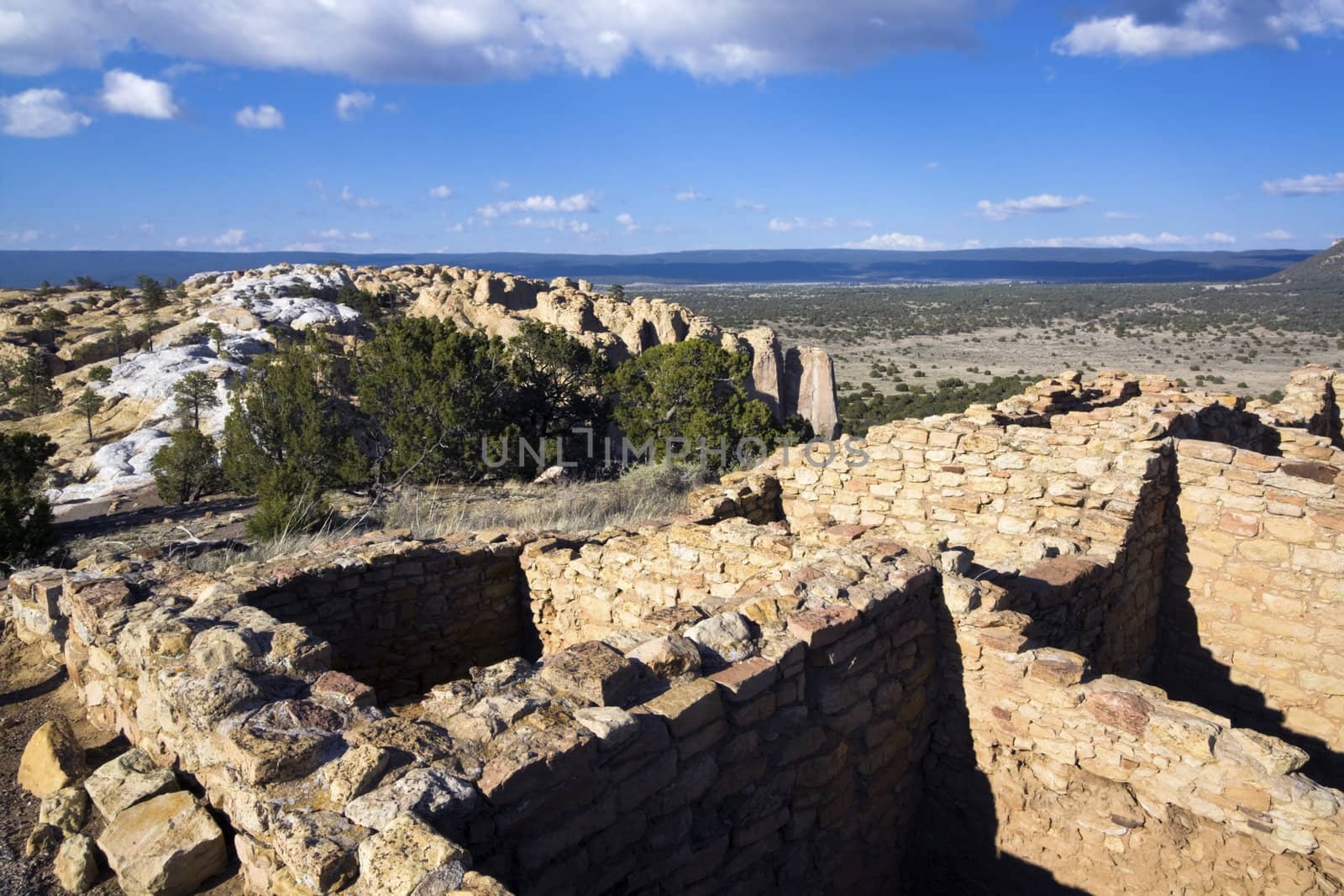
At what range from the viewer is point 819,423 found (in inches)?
1149

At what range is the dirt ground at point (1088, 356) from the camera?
3997 cm

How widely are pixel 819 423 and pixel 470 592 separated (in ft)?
78.5

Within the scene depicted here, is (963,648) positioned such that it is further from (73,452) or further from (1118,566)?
(73,452)

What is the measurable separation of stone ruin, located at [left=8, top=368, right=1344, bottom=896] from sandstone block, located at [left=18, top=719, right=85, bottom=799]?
26cm

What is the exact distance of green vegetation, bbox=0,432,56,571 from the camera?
1044 cm

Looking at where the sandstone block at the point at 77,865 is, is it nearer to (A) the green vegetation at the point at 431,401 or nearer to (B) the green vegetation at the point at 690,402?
(A) the green vegetation at the point at 431,401

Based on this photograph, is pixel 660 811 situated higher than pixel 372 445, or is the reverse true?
pixel 660 811

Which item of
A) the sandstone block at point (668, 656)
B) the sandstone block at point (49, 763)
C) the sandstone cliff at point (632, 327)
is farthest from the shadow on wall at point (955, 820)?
the sandstone cliff at point (632, 327)

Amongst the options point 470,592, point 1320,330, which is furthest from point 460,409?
point 1320,330

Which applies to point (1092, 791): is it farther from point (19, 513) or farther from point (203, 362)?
point (203, 362)

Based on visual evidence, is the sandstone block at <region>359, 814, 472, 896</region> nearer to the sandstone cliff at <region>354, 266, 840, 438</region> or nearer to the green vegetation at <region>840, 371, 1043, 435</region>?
the sandstone cliff at <region>354, 266, 840, 438</region>

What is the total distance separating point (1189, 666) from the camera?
6.61 meters

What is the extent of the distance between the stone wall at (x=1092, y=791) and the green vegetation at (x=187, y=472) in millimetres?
18638

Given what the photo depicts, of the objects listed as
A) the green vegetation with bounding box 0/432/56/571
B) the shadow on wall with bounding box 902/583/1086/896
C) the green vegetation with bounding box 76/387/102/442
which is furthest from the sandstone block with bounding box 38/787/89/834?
the green vegetation with bounding box 76/387/102/442
